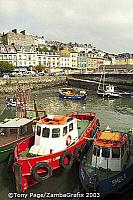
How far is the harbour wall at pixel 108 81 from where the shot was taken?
71.6 meters

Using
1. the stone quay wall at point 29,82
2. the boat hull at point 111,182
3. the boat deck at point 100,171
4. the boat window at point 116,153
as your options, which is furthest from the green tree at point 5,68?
the boat hull at point 111,182

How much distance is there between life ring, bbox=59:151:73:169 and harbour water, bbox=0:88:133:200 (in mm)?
907

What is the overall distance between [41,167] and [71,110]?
29157mm

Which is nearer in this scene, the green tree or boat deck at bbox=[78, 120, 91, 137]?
boat deck at bbox=[78, 120, 91, 137]

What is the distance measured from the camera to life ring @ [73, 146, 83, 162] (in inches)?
735

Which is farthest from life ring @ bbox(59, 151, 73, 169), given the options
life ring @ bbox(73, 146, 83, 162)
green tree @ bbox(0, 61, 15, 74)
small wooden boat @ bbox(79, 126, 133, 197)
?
green tree @ bbox(0, 61, 15, 74)

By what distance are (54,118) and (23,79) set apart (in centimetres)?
6354

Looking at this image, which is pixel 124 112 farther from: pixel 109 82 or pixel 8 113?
pixel 109 82

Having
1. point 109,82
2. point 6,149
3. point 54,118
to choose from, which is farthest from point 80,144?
point 109,82

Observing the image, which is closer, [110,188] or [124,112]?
[110,188]

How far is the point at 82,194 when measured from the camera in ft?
51.2

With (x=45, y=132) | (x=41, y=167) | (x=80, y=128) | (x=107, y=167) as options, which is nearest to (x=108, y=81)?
(x=80, y=128)

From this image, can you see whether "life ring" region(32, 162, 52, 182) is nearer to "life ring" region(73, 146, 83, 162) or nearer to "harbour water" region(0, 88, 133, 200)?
"harbour water" region(0, 88, 133, 200)

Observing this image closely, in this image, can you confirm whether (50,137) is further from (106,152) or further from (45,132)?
(106,152)
